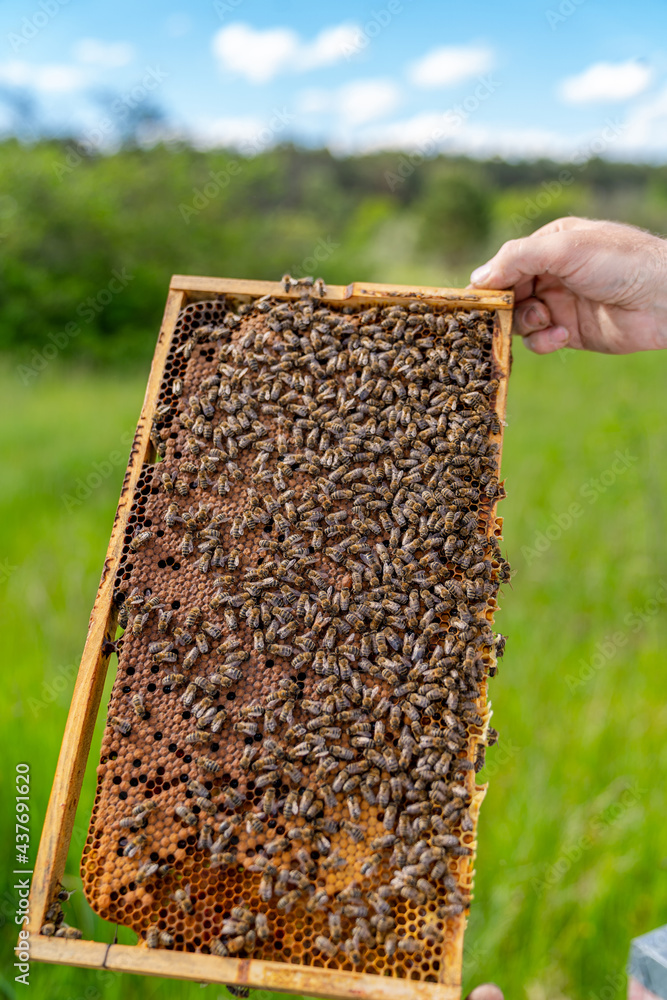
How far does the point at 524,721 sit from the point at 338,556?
451cm

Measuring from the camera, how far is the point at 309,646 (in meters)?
3.33

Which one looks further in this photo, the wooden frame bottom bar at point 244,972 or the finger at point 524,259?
the finger at point 524,259

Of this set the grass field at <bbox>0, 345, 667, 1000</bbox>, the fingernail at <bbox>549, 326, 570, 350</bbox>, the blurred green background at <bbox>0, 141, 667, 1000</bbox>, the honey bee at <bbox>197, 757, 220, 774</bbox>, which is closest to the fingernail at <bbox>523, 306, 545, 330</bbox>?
the fingernail at <bbox>549, 326, 570, 350</bbox>

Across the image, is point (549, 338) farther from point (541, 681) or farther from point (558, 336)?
point (541, 681)

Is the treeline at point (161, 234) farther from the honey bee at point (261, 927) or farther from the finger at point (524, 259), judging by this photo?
the honey bee at point (261, 927)

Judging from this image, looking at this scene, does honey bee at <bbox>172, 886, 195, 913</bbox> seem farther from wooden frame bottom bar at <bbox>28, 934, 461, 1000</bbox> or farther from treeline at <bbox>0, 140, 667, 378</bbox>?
treeline at <bbox>0, 140, 667, 378</bbox>

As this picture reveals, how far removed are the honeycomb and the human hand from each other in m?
0.66

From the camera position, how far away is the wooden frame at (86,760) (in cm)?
278

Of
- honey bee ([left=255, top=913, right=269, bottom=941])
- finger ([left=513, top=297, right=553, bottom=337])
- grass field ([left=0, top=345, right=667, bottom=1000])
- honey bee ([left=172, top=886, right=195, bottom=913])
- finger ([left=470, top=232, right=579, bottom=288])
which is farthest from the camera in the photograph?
grass field ([left=0, top=345, right=667, bottom=1000])

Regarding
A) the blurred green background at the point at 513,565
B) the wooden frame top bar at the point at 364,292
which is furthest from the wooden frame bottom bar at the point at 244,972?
the wooden frame top bar at the point at 364,292

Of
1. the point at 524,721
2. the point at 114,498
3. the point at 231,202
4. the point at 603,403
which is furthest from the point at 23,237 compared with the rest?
the point at 524,721

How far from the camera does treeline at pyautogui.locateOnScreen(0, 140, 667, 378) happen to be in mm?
22219

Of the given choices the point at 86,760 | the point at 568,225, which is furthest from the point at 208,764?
the point at 568,225

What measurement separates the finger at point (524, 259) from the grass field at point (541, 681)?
2.59 metres
